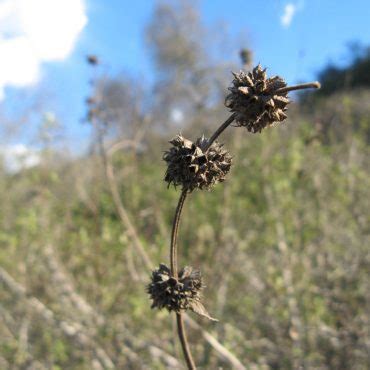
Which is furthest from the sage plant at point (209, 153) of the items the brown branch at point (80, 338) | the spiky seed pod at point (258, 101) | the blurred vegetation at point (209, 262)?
the brown branch at point (80, 338)

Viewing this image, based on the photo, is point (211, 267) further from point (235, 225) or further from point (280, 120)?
point (280, 120)

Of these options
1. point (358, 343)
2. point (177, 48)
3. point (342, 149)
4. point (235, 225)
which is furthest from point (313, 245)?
point (177, 48)

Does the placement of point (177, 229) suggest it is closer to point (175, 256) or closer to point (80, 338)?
point (175, 256)

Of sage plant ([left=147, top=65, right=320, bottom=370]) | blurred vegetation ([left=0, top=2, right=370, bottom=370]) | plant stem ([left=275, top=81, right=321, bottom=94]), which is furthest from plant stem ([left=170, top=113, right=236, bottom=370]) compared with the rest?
blurred vegetation ([left=0, top=2, right=370, bottom=370])

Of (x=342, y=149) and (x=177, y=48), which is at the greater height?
(x=177, y=48)

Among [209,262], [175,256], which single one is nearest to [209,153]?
[175,256]

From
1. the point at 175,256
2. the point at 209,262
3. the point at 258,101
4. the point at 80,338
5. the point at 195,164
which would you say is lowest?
the point at 175,256
